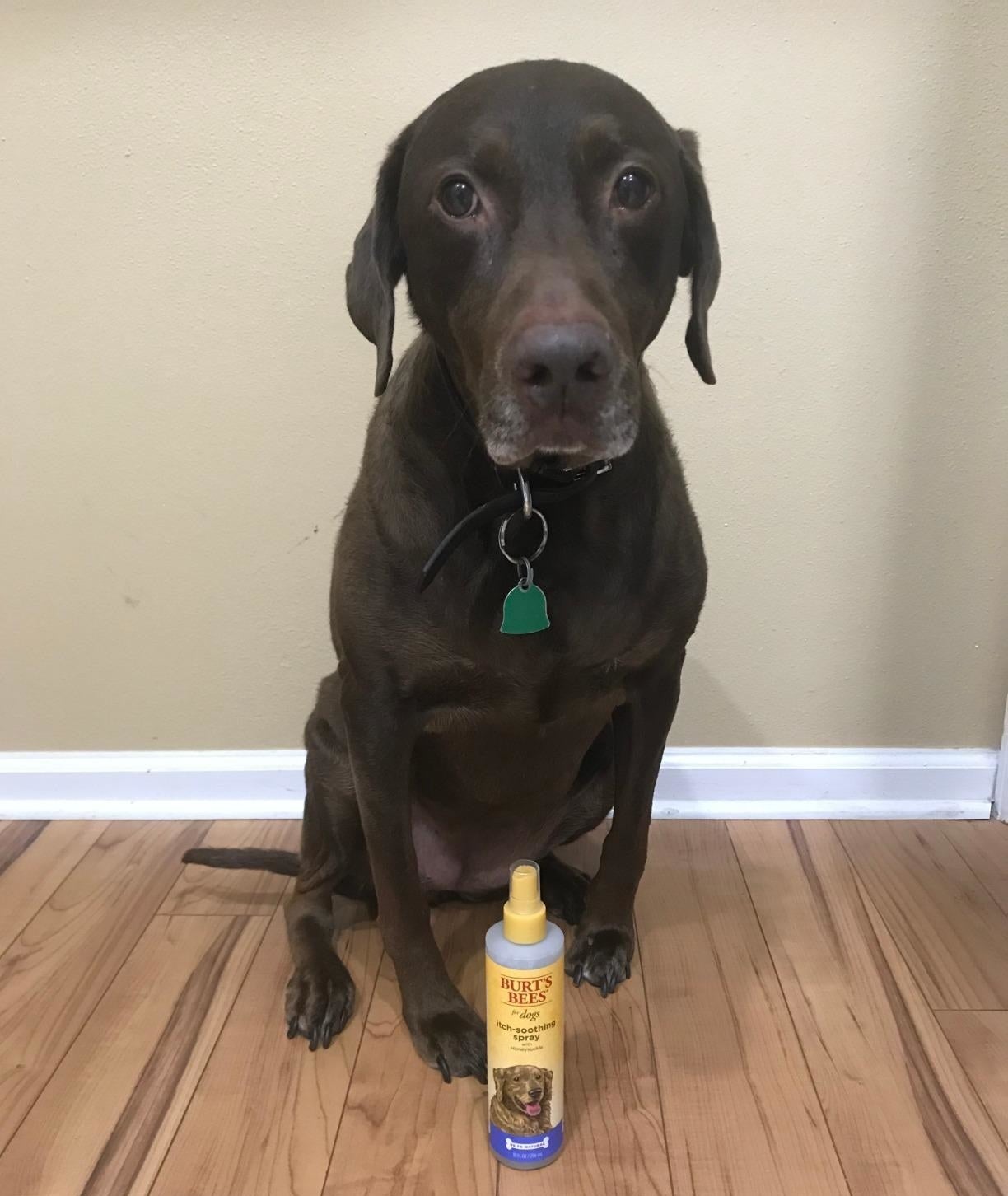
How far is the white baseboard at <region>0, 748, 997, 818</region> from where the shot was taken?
→ 6.26 ft

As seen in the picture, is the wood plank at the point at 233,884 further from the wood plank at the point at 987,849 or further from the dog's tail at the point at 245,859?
the wood plank at the point at 987,849

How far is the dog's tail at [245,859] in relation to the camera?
163 centimetres

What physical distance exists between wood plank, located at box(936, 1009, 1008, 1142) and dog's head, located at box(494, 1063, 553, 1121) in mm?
526

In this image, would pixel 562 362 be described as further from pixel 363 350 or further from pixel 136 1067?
pixel 136 1067

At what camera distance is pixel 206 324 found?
1.72 metres

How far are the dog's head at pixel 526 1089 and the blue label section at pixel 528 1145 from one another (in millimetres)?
26

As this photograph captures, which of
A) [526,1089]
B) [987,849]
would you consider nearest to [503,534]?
[526,1089]

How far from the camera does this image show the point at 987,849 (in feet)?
5.90

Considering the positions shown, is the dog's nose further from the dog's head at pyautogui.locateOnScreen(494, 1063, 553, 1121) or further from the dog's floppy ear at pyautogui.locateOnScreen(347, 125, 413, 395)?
the dog's head at pyautogui.locateOnScreen(494, 1063, 553, 1121)

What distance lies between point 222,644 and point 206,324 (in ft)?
1.85

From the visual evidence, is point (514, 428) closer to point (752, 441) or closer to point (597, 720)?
point (597, 720)

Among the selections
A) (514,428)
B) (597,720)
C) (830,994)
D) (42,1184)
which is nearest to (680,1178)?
(830,994)

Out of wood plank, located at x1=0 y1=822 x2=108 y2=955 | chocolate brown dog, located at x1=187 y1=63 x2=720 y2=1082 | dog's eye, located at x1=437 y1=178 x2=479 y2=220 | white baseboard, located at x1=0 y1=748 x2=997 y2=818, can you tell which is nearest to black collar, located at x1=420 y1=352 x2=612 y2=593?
chocolate brown dog, located at x1=187 y1=63 x2=720 y2=1082

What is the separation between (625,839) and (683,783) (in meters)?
0.51
